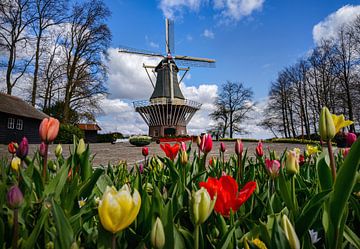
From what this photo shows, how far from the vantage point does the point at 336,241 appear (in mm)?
636

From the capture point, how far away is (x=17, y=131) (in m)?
20.0

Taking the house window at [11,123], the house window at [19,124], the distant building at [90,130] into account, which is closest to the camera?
the house window at [11,123]

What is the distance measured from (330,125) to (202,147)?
85 cm

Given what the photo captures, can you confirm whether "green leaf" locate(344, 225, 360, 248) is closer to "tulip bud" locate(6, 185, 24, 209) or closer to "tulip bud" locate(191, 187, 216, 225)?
"tulip bud" locate(191, 187, 216, 225)

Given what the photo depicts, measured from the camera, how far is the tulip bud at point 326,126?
0.88 metres

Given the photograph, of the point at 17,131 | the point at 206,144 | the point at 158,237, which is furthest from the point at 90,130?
the point at 158,237

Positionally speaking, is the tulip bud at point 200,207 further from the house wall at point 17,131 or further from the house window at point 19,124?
the house window at point 19,124

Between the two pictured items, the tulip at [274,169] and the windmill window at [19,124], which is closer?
the tulip at [274,169]

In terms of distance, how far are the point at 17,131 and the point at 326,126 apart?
2318cm

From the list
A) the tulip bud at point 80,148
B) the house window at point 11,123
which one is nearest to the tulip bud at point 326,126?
the tulip bud at point 80,148

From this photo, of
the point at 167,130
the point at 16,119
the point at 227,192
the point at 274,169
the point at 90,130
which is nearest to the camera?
the point at 227,192

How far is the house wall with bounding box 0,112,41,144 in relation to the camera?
18328 millimetres

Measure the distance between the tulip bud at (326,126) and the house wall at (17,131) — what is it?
849 inches

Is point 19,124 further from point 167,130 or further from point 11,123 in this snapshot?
point 167,130
